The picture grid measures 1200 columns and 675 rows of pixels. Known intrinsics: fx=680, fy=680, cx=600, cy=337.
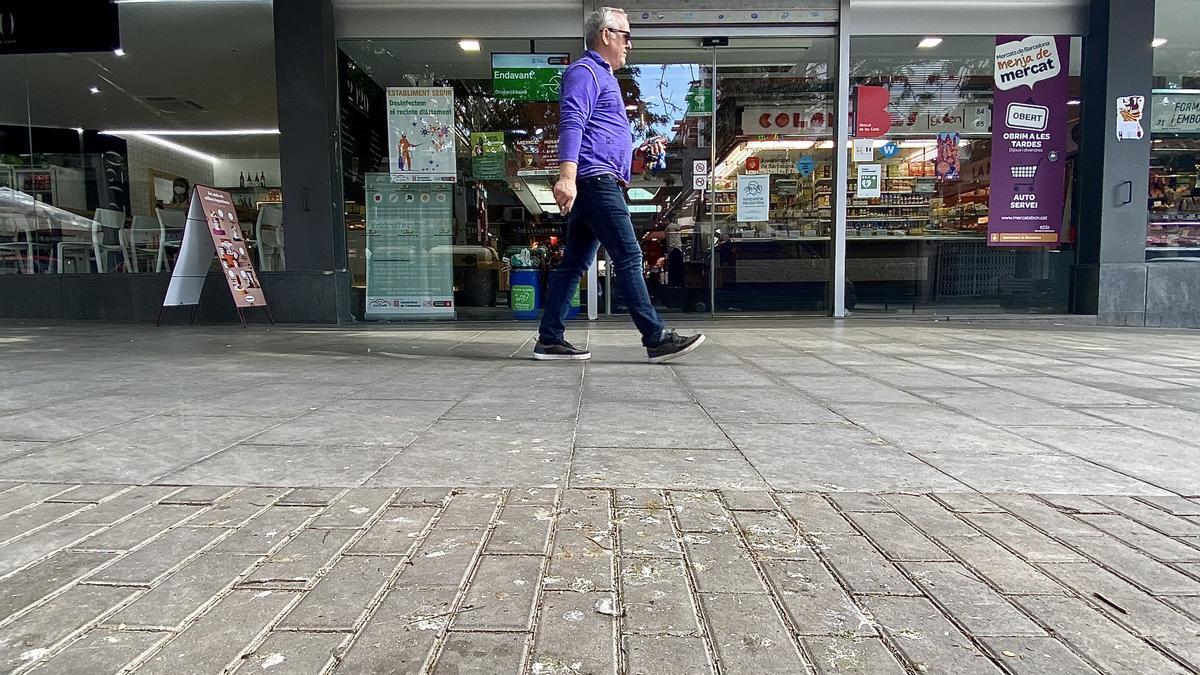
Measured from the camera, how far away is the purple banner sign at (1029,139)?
7695 millimetres

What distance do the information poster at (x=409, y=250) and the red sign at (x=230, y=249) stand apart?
1272mm

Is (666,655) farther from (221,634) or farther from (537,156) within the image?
(537,156)

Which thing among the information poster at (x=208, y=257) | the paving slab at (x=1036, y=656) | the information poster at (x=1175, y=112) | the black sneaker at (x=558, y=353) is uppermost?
the information poster at (x=1175, y=112)

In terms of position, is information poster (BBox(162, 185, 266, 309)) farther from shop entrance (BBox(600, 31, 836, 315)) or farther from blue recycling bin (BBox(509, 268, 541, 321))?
shop entrance (BBox(600, 31, 836, 315))

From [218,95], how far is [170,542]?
1124 cm

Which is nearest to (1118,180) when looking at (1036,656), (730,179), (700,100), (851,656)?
(730,179)

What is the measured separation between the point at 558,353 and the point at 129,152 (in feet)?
28.9

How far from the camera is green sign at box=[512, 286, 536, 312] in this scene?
317 inches

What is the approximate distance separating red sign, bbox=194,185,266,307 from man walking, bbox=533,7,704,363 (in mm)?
4214

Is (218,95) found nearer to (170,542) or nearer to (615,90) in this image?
(615,90)

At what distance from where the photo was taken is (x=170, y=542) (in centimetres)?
166

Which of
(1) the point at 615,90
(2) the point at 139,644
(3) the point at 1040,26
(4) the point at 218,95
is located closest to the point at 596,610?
(2) the point at 139,644

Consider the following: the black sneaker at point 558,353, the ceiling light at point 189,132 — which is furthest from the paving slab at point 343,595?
the ceiling light at point 189,132

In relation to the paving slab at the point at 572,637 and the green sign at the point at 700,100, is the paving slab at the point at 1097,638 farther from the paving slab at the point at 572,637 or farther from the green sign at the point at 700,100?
the green sign at the point at 700,100
